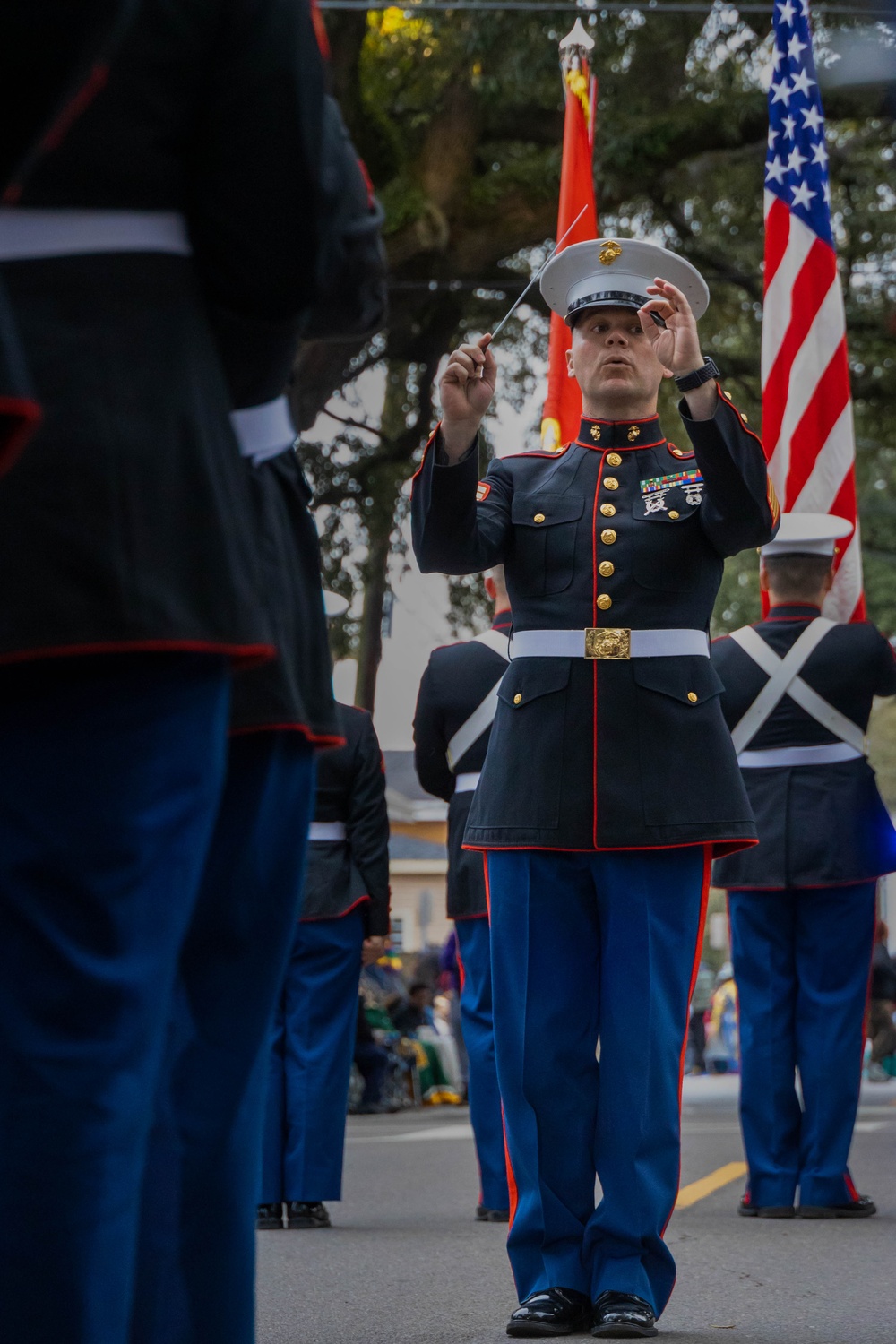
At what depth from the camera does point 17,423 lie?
1548mm

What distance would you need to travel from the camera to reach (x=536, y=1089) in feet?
12.8

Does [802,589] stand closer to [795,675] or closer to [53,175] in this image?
[795,675]

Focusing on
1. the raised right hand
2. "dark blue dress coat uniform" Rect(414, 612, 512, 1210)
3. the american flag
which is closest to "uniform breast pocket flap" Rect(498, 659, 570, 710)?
the raised right hand

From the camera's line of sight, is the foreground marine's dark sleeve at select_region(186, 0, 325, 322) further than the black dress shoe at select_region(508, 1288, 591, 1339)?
No

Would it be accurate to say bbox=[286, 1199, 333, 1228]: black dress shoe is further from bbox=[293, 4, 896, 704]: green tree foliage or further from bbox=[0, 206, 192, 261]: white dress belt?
bbox=[293, 4, 896, 704]: green tree foliage

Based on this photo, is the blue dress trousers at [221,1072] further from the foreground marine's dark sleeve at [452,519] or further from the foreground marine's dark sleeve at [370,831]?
the foreground marine's dark sleeve at [370,831]

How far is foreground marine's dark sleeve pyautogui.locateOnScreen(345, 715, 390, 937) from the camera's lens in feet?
21.6

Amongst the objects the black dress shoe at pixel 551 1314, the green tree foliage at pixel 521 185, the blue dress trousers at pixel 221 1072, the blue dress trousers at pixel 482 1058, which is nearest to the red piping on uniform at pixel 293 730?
the blue dress trousers at pixel 221 1072

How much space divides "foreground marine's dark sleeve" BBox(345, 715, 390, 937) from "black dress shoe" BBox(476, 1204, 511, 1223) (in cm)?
97

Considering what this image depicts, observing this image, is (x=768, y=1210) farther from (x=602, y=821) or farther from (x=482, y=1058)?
(x=602, y=821)

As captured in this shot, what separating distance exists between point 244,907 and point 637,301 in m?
2.55

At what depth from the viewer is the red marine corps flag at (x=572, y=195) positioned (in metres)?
8.04

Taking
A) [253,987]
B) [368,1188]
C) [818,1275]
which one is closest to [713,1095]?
[368,1188]

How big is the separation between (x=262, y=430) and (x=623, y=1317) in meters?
2.23
